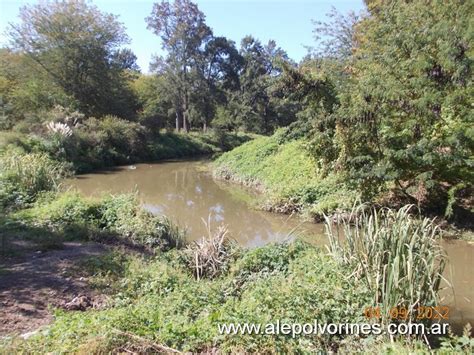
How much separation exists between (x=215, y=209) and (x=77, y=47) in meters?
17.3

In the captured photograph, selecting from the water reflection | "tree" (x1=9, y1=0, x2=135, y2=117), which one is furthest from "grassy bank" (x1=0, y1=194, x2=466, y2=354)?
"tree" (x1=9, y1=0, x2=135, y2=117)

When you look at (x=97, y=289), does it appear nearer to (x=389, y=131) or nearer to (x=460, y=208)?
(x=389, y=131)

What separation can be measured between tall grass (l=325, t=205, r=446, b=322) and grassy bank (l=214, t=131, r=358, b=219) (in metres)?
5.04

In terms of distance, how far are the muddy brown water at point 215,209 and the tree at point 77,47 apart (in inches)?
267

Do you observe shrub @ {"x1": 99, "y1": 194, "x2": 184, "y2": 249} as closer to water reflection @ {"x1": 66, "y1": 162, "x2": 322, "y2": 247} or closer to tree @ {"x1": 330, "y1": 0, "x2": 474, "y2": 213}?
water reflection @ {"x1": 66, "y1": 162, "x2": 322, "y2": 247}

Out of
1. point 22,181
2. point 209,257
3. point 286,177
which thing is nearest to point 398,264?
point 209,257

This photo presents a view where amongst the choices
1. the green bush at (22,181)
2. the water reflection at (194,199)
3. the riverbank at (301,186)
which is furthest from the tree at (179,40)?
the green bush at (22,181)

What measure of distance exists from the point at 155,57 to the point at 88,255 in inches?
1269

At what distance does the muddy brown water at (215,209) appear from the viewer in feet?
20.6

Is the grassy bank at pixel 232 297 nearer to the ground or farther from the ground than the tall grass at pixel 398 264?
nearer to the ground

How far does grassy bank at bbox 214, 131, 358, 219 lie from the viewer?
9961 mm
